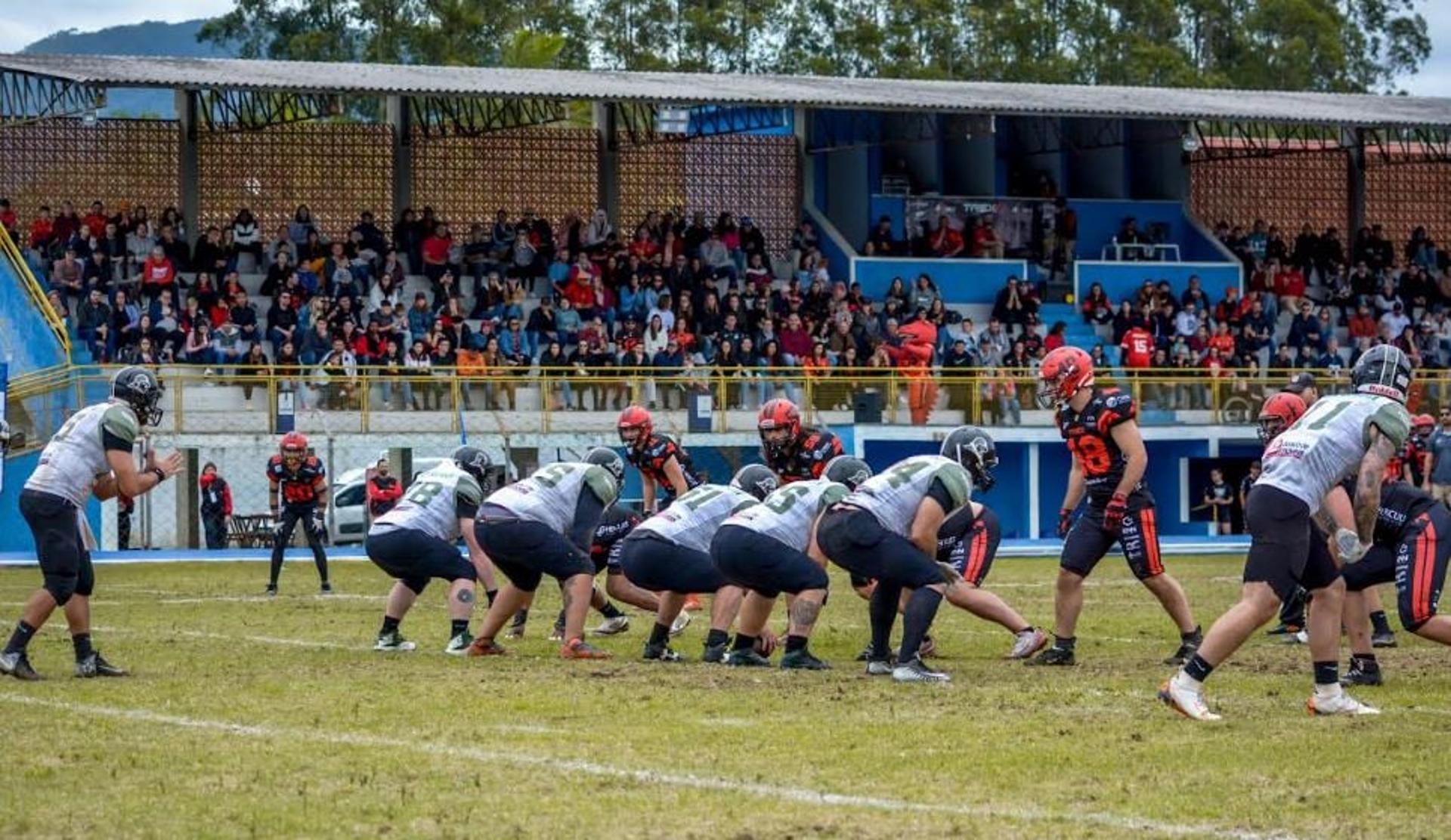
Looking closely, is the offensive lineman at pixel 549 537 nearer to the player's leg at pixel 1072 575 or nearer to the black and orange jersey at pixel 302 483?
the player's leg at pixel 1072 575

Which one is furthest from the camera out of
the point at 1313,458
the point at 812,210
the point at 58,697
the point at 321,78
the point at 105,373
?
the point at 812,210

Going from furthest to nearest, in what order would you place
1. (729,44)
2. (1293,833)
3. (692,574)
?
(729,44)
(692,574)
(1293,833)

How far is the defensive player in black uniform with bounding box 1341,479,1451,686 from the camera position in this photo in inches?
498

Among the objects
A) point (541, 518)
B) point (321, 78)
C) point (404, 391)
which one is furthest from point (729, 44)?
point (541, 518)

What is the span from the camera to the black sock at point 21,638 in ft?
43.4

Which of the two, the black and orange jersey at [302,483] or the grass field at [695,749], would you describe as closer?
the grass field at [695,749]

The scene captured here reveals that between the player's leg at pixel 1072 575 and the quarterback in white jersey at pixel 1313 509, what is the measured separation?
2.89 meters

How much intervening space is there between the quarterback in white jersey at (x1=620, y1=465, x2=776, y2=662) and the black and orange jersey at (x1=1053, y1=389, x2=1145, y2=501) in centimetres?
198

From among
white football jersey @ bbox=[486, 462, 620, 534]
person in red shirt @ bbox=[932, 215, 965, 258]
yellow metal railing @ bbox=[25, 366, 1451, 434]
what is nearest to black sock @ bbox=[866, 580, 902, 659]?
white football jersey @ bbox=[486, 462, 620, 534]

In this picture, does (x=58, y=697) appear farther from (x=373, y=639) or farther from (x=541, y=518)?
(x=373, y=639)

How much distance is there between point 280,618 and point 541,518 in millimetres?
5170

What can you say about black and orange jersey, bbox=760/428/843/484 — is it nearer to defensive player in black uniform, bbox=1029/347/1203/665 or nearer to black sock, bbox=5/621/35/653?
defensive player in black uniform, bbox=1029/347/1203/665

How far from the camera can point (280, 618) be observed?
18812 mm

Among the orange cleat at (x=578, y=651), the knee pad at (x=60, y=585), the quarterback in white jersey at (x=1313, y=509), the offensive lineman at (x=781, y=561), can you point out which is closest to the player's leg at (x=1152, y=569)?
the offensive lineman at (x=781, y=561)
